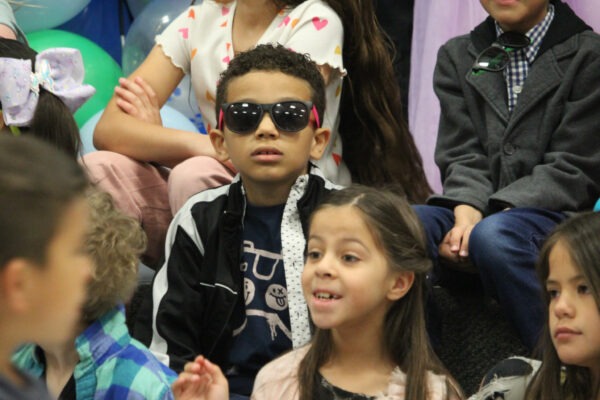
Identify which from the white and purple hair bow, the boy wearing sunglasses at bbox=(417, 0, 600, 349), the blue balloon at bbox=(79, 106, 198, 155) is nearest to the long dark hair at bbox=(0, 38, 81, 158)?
the white and purple hair bow

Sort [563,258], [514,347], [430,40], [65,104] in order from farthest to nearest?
[430,40]
[65,104]
[514,347]
[563,258]

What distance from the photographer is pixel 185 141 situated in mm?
2842

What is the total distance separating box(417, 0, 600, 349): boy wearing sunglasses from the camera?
2.35 m

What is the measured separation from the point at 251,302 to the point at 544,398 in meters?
0.68

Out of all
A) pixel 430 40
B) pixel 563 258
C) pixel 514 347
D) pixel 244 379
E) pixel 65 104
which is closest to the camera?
pixel 563 258

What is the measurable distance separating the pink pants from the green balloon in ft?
3.73

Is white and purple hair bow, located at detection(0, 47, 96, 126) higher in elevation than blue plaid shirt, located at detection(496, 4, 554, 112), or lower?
lower

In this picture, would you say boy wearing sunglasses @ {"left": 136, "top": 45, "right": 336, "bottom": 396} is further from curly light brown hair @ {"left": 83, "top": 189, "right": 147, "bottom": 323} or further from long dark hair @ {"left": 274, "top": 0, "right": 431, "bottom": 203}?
long dark hair @ {"left": 274, "top": 0, "right": 431, "bottom": 203}

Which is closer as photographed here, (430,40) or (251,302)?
(251,302)

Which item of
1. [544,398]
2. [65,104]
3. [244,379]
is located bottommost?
[244,379]

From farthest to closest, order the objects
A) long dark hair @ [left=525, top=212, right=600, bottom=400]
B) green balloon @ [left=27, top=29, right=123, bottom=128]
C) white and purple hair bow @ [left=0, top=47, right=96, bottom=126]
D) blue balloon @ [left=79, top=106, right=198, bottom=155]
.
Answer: green balloon @ [left=27, top=29, right=123, bottom=128]
blue balloon @ [left=79, top=106, right=198, bottom=155]
white and purple hair bow @ [left=0, top=47, right=96, bottom=126]
long dark hair @ [left=525, top=212, right=600, bottom=400]

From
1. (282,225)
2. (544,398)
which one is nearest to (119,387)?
(282,225)

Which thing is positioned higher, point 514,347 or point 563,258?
point 563,258

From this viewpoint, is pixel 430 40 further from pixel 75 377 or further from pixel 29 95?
pixel 75 377
